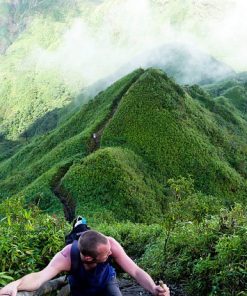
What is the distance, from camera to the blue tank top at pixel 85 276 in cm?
687

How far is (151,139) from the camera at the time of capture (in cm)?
Answer: 8519

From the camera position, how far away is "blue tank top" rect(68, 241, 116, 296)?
687cm

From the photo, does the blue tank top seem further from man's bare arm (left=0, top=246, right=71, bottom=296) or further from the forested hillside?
the forested hillside

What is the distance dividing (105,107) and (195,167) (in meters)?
28.5

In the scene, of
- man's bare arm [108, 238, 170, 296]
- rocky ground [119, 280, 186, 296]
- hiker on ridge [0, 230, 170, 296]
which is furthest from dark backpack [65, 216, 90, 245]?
rocky ground [119, 280, 186, 296]

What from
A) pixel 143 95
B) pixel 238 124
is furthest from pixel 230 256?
pixel 238 124

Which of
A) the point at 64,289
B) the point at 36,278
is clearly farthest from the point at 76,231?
the point at 64,289

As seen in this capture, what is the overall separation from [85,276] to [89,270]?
130 millimetres

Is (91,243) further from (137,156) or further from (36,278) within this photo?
(137,156)

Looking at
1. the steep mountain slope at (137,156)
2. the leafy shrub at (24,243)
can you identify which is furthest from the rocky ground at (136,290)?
the steep mountain slope at (137,156)

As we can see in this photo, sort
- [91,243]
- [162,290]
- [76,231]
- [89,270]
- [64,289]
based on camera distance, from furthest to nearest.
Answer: [64,289]
[76,231]
[89,270]
[162,290]
[91,243]

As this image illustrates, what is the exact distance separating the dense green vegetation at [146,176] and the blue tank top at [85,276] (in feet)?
10.7

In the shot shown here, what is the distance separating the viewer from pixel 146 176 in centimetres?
7575

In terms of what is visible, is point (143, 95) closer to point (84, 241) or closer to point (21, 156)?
point (21, 156)
